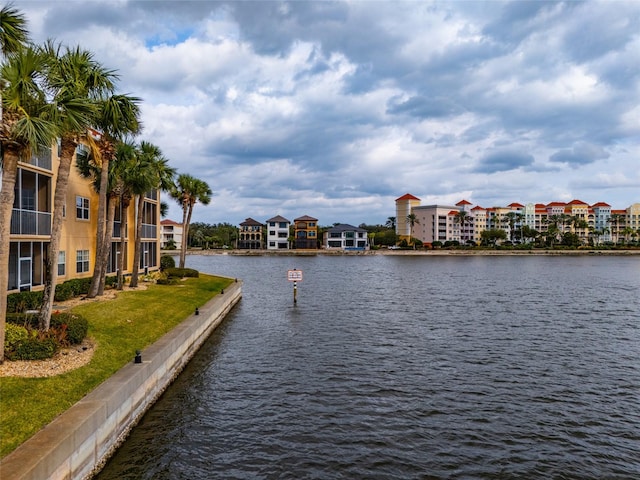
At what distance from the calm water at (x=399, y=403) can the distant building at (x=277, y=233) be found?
125m

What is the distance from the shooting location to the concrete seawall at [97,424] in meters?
8.31

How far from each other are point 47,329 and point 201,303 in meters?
15.5

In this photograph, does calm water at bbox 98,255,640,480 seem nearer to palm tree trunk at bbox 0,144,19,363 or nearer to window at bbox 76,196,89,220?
palm tree trunk at bbox 0,144,19,363

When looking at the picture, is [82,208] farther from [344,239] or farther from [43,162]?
[344,239]

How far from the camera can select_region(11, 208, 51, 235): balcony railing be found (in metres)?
21.1

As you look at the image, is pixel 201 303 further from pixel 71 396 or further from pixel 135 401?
pixel 71 396

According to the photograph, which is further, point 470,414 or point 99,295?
point 99,295

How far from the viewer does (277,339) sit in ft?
83.6

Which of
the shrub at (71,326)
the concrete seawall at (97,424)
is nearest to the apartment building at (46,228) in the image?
the shrub at (71,326)

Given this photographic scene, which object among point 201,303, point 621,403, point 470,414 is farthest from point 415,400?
point 201,303

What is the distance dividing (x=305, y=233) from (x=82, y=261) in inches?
5179

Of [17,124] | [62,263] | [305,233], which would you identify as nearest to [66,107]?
[17,124]

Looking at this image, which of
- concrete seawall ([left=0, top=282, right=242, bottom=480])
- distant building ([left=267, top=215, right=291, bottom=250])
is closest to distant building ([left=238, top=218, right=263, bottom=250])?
distant building ([left=267, top=215, right=291, bottom=250])

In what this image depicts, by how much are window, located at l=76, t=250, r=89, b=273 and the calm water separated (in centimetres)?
1063
